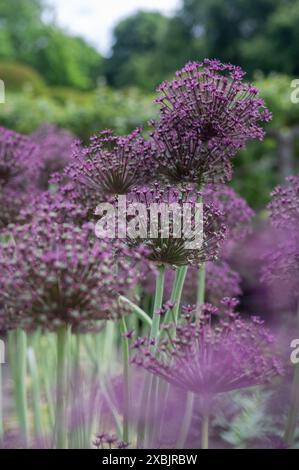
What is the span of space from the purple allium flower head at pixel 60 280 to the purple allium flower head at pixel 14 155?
1.17 m

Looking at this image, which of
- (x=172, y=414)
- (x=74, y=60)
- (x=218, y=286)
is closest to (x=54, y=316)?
(x=218, y=286)

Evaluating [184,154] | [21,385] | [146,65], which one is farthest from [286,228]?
[146,65]

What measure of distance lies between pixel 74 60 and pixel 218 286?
1734 inches

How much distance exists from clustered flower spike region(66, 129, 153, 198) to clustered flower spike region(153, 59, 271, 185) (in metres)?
0.07

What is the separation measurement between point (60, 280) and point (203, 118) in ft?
2.64

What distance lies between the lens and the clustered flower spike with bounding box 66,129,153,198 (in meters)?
2.13

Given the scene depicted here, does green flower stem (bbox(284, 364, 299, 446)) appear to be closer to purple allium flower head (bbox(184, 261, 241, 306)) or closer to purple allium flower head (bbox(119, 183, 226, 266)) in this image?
purple allium flower head (bbox(119, 183, 226, 266))

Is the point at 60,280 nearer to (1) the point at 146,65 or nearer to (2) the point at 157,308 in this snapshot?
(2) the point at 157,308

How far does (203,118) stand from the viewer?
205 centimetres

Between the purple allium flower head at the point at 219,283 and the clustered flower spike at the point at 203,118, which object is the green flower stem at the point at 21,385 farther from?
the clustered flower spike at the point at 203,118

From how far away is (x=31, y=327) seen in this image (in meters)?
1.69

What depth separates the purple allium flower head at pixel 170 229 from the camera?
1957mm

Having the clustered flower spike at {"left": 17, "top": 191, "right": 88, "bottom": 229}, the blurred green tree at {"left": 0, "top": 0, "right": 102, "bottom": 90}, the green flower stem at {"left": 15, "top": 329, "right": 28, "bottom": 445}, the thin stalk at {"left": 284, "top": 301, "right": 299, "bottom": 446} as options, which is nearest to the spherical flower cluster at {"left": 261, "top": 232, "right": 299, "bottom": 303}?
the thin stalk at {"left": 284, "top": 301, "right": 299, "bottom": 446}
